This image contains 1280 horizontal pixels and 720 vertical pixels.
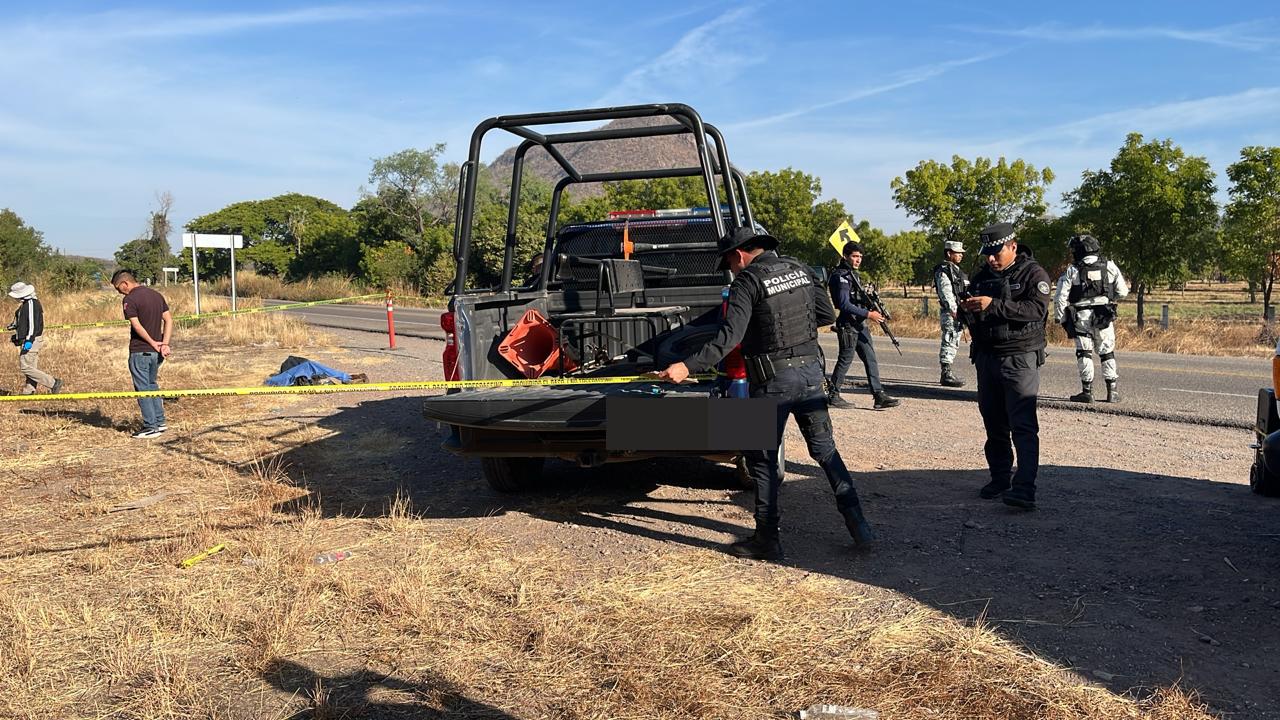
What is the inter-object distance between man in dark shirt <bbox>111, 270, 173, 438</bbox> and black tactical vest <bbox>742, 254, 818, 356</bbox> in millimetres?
6127

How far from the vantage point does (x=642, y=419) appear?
445 cm

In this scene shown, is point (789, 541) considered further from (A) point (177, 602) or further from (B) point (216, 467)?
(B) point (216, 467)

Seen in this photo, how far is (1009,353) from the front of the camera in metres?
5.27

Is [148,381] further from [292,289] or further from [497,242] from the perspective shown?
[292,289]

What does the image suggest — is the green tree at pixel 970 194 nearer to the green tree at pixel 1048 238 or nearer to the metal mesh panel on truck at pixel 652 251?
the green tree at pixel 1048 238

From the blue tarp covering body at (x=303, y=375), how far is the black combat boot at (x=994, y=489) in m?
7.91

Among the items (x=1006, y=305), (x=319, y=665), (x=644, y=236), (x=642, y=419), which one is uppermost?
(x=644, y=236)

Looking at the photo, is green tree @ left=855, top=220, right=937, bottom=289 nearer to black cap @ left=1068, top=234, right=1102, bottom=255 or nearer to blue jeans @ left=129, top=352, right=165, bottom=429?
black cap @ left=1068, top=234, right=1102, bottom=255

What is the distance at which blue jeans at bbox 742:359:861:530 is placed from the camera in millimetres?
4465

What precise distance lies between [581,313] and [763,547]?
2.40m

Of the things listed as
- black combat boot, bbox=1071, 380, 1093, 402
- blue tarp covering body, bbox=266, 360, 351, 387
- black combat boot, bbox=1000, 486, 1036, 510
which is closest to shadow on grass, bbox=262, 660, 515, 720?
black combat boot, bbox=1000, 486, 1036, 510

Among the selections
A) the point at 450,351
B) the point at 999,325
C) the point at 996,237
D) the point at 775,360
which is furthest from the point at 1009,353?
the point at 450,351

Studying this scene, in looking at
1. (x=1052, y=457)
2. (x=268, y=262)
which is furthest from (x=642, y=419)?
(x=268, y=262)

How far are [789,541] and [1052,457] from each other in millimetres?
2947
